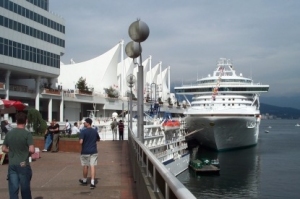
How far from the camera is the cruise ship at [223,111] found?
4453 centimetres

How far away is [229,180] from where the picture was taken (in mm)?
29672

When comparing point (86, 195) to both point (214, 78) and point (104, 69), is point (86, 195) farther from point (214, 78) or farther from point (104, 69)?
point (104, 69)

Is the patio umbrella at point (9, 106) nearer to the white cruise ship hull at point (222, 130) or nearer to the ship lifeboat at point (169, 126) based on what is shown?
the ship lifeboat at point (169, 126)

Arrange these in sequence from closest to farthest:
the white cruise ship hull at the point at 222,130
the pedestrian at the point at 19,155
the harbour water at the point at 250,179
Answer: the pedestrian at the point at 19,155
the harbour water at the point at 250,179
the white cruise ship hull at the point at 222,130

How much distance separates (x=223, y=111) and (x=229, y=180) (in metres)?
15.4

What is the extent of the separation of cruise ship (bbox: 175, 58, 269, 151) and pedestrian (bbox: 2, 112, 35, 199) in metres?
38.1

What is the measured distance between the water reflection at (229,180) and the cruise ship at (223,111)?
3.77 m

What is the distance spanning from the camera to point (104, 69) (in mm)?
79938

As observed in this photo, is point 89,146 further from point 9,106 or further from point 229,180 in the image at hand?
point 229,180

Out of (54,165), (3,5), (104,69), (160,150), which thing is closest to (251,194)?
(160,150)

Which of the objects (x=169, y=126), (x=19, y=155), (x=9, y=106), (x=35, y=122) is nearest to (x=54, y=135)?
(x=9, y=106)

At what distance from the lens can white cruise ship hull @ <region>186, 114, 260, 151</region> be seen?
44156 mm

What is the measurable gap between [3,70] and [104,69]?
35.2 metres

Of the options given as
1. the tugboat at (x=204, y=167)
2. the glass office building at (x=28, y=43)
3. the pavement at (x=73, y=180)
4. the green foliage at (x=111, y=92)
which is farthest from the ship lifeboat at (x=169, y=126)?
the green foliage at (x=111, y=92)
